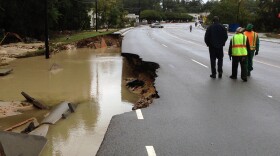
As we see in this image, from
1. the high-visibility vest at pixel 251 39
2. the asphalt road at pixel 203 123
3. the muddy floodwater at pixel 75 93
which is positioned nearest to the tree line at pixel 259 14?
the muddy floodwater at pixel 75 93

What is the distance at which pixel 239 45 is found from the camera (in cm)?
1359

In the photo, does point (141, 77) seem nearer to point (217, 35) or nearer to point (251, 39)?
point (217, 35)

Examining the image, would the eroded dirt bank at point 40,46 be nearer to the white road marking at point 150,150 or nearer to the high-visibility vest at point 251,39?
the high-visibility vest at point 251,39

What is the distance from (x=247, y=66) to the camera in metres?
14.1

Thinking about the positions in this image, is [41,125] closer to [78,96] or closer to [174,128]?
[174,128]

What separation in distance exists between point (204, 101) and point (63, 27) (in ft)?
183

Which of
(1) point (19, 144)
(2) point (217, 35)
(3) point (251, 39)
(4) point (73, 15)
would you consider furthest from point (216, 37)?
(4) point (73, 15)

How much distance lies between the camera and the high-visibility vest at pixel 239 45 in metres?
13.6

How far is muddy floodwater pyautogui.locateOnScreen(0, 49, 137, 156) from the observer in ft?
27.5

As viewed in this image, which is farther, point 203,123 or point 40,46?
point 40,46

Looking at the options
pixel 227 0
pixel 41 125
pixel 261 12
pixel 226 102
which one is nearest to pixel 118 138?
pixel 41 125

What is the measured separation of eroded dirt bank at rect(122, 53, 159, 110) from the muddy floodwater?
16.2 inches

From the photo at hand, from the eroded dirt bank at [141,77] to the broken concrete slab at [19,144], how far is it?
15.1ft

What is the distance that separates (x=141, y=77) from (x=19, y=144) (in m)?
10.8
